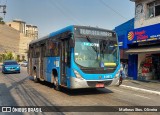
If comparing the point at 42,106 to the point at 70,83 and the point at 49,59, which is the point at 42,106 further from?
the point at 49,59

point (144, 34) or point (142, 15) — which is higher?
point (142, 15)

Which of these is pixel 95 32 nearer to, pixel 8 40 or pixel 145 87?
pixel 145 87

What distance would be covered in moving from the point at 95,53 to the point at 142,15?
12226 millimetres

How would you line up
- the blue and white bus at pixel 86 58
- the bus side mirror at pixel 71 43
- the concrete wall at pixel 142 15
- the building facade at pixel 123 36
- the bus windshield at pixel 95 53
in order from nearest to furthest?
the bus side mirror at pixel 71 43 → the blue and white bus at pixel 86 58 → the bus windshield at pixel 95 53 → the concrete wall at pixel 142 15 → the building facade at pixel 123 36

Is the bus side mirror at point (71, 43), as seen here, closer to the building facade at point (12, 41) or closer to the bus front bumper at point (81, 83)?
the bus front bumper at point (81, 83)

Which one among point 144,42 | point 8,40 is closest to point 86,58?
point 144,42

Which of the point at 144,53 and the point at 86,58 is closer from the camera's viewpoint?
the point at 86,58

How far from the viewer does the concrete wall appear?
2220cm

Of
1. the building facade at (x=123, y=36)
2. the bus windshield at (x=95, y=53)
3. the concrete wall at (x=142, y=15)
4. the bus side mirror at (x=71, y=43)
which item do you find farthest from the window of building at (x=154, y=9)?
the bus side mirror at (x=71, y=43)

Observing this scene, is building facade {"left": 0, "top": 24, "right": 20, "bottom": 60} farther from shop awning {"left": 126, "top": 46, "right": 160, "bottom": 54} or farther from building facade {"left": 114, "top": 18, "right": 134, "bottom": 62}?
shop awning {"left": 126, "top": 46, "right": 160, "bottom": 54}

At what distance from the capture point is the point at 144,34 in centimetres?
2134

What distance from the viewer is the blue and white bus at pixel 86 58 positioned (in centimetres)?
1183

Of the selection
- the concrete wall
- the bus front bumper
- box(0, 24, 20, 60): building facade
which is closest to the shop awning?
the concrete wall

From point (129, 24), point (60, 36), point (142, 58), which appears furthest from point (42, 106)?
point (129, 24)
